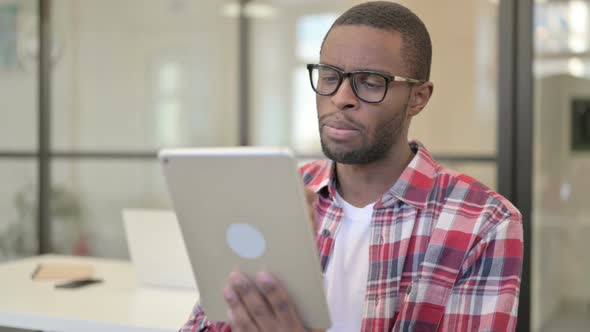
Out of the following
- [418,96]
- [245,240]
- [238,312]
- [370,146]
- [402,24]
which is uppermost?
[402,24]

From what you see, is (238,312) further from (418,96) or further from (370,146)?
(418,96)

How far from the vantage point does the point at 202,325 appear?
4.73 feet

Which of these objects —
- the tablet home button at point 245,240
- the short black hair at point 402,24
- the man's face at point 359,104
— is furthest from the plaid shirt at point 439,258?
the tablet home button at point 245,240

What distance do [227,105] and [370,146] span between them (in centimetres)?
215

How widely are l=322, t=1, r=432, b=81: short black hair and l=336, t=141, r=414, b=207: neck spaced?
0.56 feet

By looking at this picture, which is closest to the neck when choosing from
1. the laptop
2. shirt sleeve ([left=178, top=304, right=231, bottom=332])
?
shirt sleeve ([left=178, top=304, right=231, bottom=332])

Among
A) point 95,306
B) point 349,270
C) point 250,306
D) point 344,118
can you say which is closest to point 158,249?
point 95,306

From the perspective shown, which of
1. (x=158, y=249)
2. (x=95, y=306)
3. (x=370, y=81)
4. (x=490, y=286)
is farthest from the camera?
(x=158, y=249)

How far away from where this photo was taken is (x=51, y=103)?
4051 mm

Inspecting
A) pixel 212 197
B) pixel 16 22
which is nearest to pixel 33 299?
pixel 212 197

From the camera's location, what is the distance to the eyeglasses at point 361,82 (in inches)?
54.6

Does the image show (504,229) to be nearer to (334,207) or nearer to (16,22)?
(334,207)

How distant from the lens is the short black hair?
1.43 metres

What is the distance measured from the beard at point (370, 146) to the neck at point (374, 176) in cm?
4
